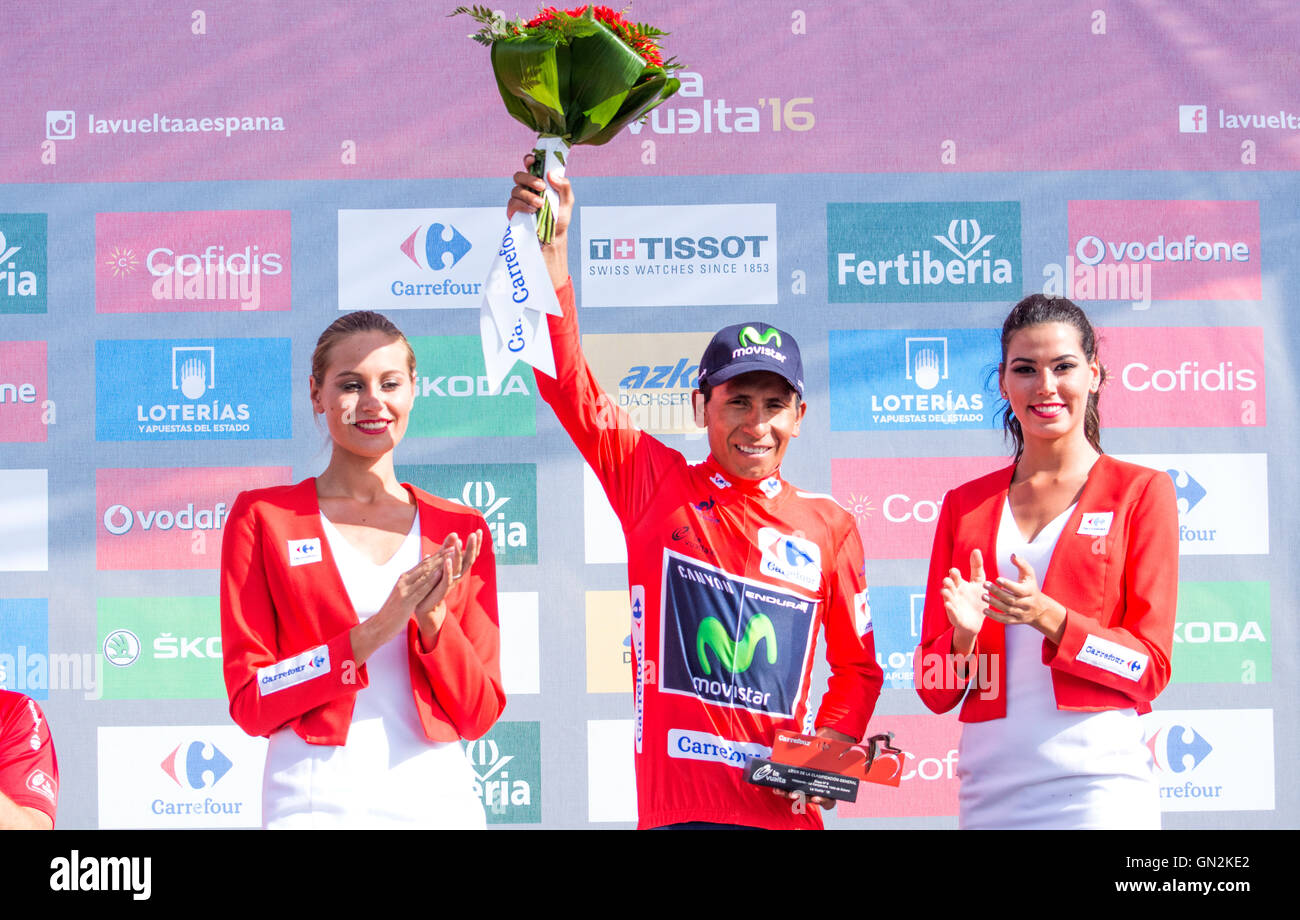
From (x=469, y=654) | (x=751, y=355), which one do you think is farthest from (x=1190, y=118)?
(x=469, y=654)

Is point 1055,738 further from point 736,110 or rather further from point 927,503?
point 736,110

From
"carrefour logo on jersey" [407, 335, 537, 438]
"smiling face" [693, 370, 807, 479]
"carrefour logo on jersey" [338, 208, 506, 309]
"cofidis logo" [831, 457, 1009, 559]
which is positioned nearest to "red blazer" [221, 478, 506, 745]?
"smiling face" [693, 370, 807, 479]

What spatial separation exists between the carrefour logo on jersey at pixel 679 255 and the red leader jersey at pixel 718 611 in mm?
1181

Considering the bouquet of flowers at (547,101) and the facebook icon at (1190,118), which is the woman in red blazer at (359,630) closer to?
the bouquet of flowers at (547,101)

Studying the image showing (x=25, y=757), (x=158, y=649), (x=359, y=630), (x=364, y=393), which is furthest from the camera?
(x=158, y=649)

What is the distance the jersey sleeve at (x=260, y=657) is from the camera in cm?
223

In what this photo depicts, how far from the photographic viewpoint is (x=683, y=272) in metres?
3.70

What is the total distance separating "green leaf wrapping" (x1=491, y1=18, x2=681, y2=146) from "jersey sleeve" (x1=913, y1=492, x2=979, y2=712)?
44.1 inches

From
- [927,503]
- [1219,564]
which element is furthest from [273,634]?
[1219,564]

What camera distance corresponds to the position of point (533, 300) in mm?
2396

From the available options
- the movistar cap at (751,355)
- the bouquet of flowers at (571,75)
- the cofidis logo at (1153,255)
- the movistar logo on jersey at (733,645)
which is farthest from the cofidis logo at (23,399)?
the cofidis logo at (1153,255)

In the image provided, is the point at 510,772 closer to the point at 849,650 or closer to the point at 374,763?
the point at 374,763

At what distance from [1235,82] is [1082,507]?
2.05 meters

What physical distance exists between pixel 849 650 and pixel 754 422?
522 mm
